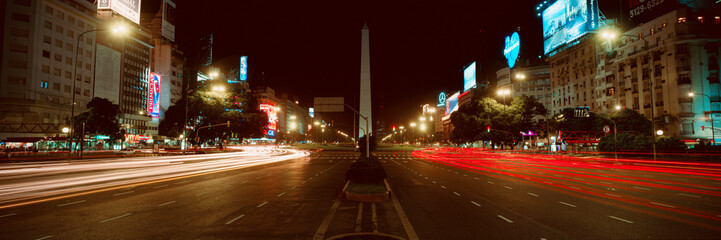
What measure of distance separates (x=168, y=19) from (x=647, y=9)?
118 metres

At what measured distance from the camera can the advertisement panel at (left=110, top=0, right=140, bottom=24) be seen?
80812 mm

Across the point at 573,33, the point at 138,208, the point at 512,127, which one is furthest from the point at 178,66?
the point at 138,208

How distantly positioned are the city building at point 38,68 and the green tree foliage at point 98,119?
4653 millimetres

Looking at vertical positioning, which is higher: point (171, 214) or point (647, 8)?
point (647, 8)

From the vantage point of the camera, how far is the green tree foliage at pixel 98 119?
55.1 metres

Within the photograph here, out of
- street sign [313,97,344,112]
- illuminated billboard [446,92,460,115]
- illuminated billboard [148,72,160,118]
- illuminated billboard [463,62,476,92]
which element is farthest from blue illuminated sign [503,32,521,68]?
illuminated billboard [148,72,160,118]

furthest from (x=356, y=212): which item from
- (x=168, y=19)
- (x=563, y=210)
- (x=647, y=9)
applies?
(x=168, y=19)

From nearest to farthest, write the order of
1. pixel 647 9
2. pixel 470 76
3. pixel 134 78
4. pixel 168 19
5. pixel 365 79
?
pixel 365 79 < pixel 647 9 < pixel 134 78 < pixel 168 19 < pixel 470 76

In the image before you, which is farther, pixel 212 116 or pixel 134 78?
pixel 134 78

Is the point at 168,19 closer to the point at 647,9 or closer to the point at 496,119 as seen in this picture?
the point at 496,119

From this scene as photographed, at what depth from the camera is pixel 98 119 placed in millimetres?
57031

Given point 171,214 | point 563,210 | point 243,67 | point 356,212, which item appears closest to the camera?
point 171,214

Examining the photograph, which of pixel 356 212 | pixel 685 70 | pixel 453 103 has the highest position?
pixel 453 103

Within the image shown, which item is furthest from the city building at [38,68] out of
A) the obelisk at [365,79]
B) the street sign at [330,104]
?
the street sign at [330,104]
